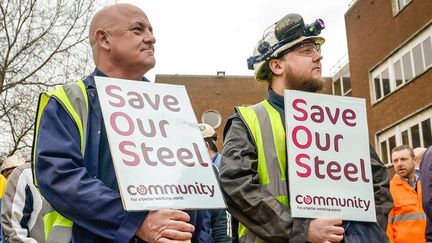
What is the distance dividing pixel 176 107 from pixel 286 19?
1.34 m

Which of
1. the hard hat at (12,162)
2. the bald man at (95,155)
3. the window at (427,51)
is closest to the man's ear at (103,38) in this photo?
the bald man at (95,155)

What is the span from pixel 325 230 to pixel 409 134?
56.8 ft

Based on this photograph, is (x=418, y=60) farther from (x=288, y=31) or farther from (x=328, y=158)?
(x=328, y=158)

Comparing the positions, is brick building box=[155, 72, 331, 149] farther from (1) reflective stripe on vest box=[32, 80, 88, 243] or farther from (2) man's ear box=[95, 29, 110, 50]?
(1) reflective stripe on vest box=[32, 80, 88, 243]

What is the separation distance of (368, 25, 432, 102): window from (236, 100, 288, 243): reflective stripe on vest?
15.6m

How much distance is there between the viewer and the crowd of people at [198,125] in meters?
2.30

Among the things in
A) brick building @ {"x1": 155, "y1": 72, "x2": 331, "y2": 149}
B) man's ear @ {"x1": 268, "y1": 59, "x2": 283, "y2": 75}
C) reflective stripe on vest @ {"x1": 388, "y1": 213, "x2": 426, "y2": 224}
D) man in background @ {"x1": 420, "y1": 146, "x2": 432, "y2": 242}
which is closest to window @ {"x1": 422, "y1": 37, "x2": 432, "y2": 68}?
reflective stripe on vest @ {"x1": 388, "y1": 213, "x2": 426, "y2": 224}

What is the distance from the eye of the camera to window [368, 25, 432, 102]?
18.1 meters

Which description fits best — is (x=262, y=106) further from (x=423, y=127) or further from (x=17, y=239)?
(x=423, y=127)

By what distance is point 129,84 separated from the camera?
8.41 ft

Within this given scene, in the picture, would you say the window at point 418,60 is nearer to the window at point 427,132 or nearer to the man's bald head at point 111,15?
the window at point 427,132

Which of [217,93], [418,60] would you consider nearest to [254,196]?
[418,60]

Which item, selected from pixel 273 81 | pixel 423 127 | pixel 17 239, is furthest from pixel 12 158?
pixel 423 127

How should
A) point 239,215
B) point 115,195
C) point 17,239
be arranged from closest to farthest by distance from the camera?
point 115,195 → point 239,215 → point 17,239
